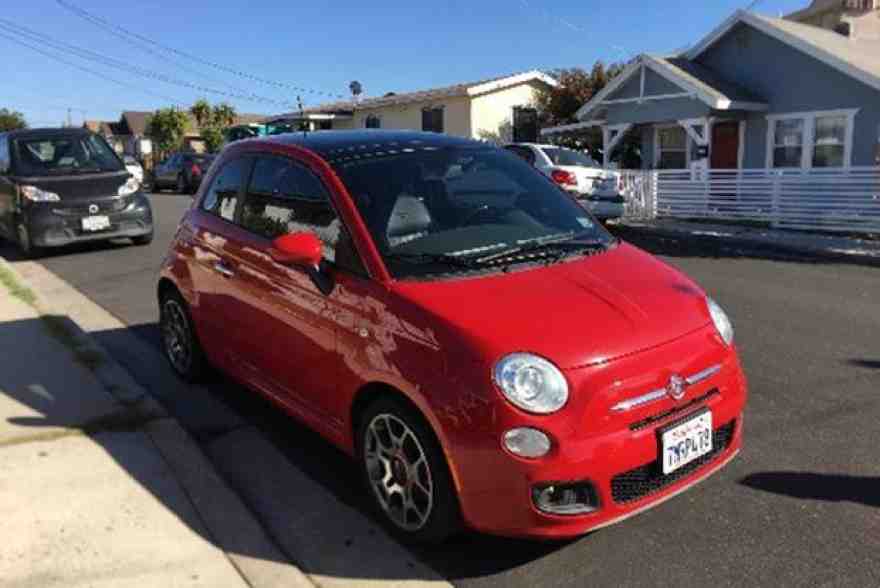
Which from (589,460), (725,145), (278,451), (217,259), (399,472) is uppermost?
(725,145)

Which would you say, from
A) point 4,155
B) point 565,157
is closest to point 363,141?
point 4,155

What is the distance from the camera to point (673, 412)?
3.10 m

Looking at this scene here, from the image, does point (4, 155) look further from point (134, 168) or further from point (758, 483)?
point (758, 483)

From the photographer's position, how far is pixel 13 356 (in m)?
5.74

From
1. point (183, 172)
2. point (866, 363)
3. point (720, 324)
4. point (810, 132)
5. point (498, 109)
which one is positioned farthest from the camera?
point (498, 109)

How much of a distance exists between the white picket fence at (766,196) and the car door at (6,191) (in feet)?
41.3

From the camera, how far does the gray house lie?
16.8 m

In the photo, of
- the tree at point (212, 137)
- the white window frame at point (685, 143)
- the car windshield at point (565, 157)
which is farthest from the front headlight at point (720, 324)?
the tree at point (212, 137)

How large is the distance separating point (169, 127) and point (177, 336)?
182 ft

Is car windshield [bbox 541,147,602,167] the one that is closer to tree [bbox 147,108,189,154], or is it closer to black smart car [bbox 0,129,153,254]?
black smart car [bbox 0,129,153,254]

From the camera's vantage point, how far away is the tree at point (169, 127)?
56688mm

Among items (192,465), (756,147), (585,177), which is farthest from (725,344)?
(756,147)

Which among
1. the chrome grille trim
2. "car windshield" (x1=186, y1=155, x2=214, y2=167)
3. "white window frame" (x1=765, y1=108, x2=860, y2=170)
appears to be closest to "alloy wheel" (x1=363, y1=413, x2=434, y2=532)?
the chrome grille trim

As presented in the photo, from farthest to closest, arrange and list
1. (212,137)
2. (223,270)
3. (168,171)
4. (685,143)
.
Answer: (212,137)
(168,171)
(685,143)
(223,270)
